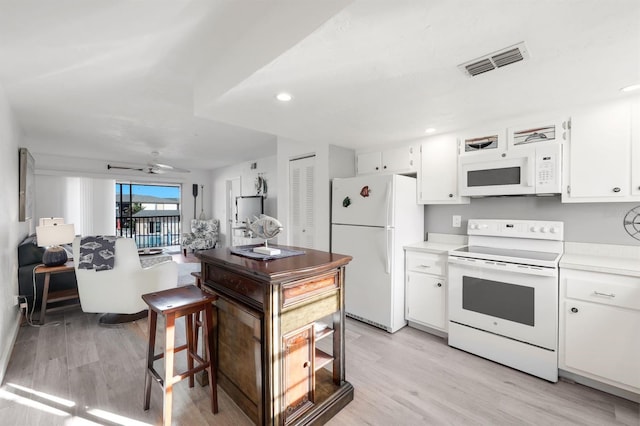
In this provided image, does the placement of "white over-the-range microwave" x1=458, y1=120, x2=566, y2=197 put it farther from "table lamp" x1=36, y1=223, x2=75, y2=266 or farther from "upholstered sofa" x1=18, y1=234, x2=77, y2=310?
"upholstered sofa" x1=18, y1=234, x2=77, y2=310

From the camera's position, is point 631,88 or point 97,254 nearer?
point 631,88

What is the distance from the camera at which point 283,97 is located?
2045 millimetres

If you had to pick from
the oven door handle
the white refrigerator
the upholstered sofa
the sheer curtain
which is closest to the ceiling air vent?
the white refrigerator

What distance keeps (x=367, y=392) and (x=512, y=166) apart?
2.29m

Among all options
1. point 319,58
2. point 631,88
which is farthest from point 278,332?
point 631,88

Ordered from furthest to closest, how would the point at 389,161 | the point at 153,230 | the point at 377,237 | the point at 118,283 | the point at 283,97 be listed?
the point at 153,230 → the point at 389,161 → the point at 377,237 → the point at 118,283 → the point at 283,97

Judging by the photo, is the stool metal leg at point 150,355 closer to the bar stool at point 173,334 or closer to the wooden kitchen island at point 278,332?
the bar stool at point 173,334

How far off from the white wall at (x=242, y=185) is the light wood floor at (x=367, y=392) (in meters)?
2.67

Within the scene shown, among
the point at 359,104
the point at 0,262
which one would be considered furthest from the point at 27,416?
the point at 359,104

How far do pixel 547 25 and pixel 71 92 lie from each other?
139 inches

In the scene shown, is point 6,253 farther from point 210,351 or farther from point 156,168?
point 156,168

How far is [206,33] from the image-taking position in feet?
5.62

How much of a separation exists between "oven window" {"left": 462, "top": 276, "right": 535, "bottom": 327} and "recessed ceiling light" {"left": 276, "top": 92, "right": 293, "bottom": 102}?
2.17 meters

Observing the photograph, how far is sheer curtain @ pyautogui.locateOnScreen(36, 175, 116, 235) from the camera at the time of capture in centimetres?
562
